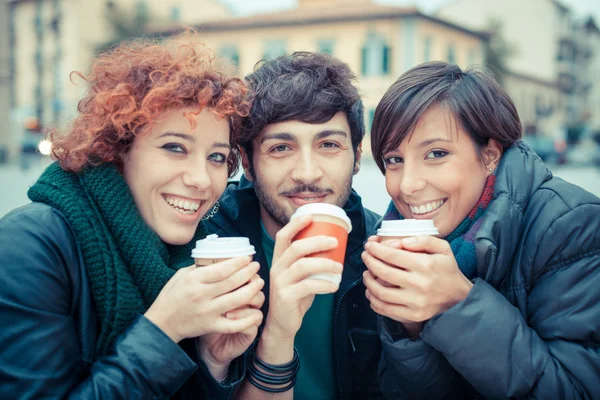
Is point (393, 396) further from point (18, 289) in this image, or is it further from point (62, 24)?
point (62, 24)

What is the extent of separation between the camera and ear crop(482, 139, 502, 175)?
233 centimetres

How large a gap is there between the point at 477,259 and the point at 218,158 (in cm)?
120

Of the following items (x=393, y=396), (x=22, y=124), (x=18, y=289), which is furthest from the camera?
(x=22, y=124)

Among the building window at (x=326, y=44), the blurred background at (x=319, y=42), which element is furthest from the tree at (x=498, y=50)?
the building window at (x=326, y=44)

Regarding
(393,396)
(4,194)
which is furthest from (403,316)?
(4,194)

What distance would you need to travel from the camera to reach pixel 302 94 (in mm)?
2615

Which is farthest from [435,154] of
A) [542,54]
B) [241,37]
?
[542,54]

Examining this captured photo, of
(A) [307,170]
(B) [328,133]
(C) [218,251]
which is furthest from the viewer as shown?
(B) [328,133]

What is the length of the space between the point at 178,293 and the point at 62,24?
37373mm

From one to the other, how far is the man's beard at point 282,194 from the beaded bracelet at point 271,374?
33.0 inches

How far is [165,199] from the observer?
80.0 inches

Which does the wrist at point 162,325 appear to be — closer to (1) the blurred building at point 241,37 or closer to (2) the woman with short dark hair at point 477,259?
(2) the woman with short dark hair at point 477,259

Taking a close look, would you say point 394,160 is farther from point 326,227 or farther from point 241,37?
point 241,37

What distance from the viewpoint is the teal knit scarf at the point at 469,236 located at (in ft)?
6.64
